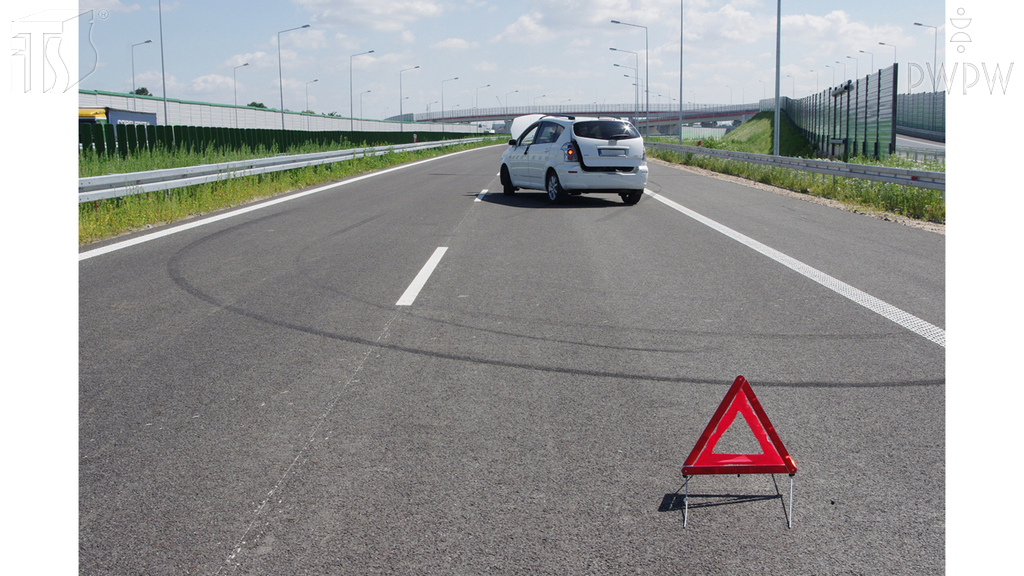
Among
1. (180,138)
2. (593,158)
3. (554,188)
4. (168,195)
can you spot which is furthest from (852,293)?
(180,138)

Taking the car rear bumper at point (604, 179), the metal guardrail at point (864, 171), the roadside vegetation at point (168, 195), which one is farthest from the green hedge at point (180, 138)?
the metal guardrail at point (864, 171)

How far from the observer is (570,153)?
15.5 meters

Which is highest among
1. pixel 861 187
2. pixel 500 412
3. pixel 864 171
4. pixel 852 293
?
pixel 864 171

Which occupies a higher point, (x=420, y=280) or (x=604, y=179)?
(x=604, y=179)

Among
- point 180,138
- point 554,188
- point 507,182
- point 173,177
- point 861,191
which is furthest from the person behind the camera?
point 180,138

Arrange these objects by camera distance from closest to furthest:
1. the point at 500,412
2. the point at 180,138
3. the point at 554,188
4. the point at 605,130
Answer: the point at 500,412, the point at 605,130, the point at 554,188, the point at 180,138

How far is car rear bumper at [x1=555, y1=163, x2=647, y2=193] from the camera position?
15.4m

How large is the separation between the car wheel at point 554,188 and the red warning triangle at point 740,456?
42.0 ft

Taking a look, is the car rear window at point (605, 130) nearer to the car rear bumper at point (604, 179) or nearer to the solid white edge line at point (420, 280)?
the car rear bumper at point (604, 179)

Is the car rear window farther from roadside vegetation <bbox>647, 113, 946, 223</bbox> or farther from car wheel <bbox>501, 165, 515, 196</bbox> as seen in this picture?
roadside vegetation <bbox>647, 113, 946, 223</bbox>

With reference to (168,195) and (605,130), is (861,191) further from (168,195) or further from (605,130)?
(168,195)

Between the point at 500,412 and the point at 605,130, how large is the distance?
478 inches

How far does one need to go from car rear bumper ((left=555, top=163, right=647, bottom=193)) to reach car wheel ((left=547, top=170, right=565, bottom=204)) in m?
0.41

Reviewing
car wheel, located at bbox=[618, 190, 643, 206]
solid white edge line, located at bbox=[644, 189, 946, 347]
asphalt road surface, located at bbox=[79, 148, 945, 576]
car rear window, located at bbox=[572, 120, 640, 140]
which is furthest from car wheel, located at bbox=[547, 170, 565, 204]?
asphalt road surface, located at bbox=[79, 148, 945, 576]
